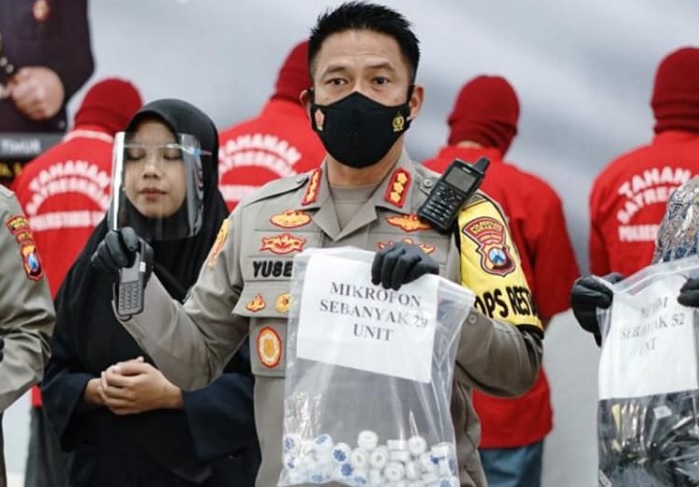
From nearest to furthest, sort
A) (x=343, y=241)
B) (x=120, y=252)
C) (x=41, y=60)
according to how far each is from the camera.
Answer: (x=120, y=252) → (x=343, y=241) → (x=41, y=60)

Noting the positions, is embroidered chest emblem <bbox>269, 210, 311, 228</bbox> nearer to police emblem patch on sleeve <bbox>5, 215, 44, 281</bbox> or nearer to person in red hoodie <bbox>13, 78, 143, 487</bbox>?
police emblem patch on sleeve <bbox>5, 215, 44, 281</bbox>

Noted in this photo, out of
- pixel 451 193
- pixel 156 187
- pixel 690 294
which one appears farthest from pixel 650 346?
pixel 156 187

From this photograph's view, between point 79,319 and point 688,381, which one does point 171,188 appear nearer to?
point 79,319

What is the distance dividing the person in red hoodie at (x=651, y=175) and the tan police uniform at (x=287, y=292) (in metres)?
2.08

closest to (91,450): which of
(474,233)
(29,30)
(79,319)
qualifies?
(79,319)

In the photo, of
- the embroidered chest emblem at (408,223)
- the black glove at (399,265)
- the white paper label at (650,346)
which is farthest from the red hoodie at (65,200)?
the white paper label at (650,346)

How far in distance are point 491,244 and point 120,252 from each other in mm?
689

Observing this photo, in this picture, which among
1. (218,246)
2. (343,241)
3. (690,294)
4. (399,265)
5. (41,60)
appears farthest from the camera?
(41,60)

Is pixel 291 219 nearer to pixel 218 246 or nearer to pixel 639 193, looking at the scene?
pixel 218 246

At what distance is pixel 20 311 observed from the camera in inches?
138

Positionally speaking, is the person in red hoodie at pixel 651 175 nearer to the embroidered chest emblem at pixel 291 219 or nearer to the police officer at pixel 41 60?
the police officer at pixel 41 60

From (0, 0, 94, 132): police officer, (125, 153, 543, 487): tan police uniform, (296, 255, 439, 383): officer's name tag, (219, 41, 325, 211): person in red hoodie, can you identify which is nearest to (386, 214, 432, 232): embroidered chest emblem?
(125, 153, 543, 487): tan police uniform

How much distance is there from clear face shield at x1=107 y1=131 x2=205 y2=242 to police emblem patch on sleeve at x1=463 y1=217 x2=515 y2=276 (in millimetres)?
654

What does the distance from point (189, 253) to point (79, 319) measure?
0.32 m
